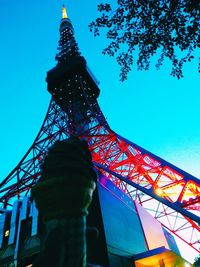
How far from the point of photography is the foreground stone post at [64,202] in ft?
5.46

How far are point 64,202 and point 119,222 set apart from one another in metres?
10.9

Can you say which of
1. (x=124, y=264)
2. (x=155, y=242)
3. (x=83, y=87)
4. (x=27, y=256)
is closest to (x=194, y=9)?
(x=124, y=264)

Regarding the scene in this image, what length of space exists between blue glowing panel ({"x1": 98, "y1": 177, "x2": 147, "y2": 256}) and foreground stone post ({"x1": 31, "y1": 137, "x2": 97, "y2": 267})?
8769mm

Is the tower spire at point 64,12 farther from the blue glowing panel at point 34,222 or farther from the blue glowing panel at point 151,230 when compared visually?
the blue glowing panel at point 34,222

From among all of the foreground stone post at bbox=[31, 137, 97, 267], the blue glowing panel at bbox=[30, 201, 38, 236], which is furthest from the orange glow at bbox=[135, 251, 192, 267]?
the foreground stone post at bbox=[31, 137, 97, 267]

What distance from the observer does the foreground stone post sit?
1.66 m

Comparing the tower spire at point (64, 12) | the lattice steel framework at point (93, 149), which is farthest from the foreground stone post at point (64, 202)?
the tower spire at point (64, 12)

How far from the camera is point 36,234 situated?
11.8 metres

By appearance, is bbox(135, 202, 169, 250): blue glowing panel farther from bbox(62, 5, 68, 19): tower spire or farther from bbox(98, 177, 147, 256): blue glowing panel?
bbox(62, 5, 68, 19): tower spire

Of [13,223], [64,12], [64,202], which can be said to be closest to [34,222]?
[13,223]

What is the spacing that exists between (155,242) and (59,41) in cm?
2821

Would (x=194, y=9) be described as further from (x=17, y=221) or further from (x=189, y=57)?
(x=17, y=221)

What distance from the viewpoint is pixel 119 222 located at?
12016 millimetres

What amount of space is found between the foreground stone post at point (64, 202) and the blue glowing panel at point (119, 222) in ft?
28.8
